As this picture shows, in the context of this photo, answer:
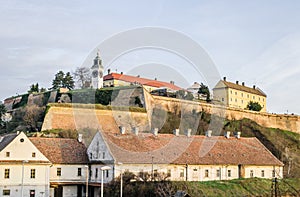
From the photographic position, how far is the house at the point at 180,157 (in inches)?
1647

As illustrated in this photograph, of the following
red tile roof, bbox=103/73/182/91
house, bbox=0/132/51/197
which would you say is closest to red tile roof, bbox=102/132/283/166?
house, bbox=0/132/51/197

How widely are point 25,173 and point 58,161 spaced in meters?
3.23

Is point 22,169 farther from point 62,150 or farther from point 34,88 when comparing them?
point 34,88

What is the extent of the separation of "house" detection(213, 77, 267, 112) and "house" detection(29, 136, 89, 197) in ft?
178

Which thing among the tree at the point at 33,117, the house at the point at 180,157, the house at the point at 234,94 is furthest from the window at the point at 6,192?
the house at the point at 234,94

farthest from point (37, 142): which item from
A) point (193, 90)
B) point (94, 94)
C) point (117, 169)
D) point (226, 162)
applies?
point (193, 90)

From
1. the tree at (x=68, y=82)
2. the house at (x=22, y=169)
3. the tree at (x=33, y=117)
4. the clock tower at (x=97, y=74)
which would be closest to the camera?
the house at (x=22, y=169)

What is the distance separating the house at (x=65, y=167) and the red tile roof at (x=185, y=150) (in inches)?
137

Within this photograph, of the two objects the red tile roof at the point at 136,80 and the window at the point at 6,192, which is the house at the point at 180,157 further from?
the red tile roof at the point at 136,80

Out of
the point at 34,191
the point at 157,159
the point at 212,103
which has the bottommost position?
the point at 34,191

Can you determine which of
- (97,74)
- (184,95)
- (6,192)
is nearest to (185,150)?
(6,192)

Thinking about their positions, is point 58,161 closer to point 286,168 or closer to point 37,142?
point 37,142

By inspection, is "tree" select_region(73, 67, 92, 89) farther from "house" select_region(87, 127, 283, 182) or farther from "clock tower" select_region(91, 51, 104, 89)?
"house" select_region(87, 127, 283, 182)

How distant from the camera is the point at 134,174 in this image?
39719mm
